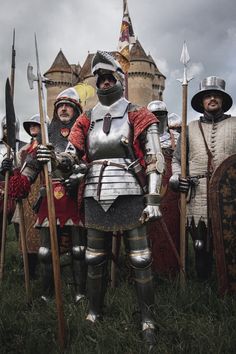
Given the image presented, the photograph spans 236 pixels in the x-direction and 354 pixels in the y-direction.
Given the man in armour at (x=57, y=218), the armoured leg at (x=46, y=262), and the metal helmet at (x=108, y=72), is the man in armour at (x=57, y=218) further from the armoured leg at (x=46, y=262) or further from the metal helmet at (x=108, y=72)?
the metal helmet at (x=108, y=72)

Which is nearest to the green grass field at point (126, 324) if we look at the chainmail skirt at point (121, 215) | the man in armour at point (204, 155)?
the man in armour at point (204, 155)

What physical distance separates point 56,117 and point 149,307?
2.21m

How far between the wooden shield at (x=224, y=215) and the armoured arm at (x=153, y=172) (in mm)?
616

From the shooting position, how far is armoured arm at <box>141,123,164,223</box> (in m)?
2.57

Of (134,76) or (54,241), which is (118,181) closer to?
(54,241)

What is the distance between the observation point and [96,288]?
2771mm

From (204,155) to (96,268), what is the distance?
1608 millimetres

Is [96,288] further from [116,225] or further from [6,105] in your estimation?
[6,105]

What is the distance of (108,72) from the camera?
2.88 metres

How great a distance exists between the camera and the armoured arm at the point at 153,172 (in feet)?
8.45

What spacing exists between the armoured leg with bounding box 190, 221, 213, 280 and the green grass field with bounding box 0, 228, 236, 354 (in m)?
0.15

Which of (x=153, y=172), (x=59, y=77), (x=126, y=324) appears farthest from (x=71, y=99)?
(x=59, y=77)

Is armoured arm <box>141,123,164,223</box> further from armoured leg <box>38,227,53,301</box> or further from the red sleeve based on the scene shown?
armoured leg <box>38,227,53,301</box>

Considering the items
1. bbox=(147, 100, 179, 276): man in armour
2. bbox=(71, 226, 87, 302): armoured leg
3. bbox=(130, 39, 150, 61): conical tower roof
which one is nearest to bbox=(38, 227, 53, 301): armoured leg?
bbox=(71, 226, 87, 302): armoured leg
